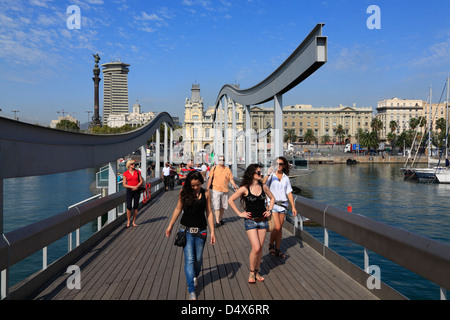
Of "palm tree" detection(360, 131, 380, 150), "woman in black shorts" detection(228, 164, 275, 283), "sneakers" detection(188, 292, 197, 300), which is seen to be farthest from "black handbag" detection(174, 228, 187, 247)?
"palm tree" detection(360, 131, 380, 150)

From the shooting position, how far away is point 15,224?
2364cm

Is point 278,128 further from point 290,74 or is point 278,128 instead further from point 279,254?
point 279,254

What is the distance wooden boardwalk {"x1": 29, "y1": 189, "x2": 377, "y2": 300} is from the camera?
4.91m

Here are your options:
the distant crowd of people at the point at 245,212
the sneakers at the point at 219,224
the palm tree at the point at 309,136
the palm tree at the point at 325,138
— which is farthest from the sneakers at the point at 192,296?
the palm tree at the point at 325,138

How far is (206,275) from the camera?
5.86 m

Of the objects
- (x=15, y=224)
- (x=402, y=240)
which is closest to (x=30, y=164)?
(x=402, y=240)

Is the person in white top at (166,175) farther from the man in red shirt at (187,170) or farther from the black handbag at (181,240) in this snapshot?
the black handbag at (181,240)

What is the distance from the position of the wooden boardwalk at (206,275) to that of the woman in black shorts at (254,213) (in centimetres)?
32

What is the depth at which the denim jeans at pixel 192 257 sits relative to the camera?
190 inches

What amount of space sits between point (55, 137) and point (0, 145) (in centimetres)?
254

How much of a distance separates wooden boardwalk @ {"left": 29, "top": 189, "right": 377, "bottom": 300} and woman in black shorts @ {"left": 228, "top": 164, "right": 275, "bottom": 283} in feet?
1.04

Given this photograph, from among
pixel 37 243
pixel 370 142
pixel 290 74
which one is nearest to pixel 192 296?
pixel 37 243

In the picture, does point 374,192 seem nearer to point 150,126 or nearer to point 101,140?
point 150,126

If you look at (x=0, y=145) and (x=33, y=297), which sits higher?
(x=0, y=145)
